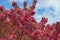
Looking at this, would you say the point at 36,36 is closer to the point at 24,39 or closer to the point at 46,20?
the point at 24,39

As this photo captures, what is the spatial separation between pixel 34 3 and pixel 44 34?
193cm

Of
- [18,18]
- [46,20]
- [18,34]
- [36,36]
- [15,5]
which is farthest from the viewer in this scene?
[46,20]

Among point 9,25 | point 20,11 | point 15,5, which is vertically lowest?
point 9,25

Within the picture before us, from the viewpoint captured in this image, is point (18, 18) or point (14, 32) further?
point (18, 18)

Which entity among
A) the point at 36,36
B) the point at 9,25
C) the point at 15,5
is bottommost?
the point at 36,36

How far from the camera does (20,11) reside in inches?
272

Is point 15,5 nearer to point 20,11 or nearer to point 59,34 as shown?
point 20,11

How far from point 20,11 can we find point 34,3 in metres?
1.25

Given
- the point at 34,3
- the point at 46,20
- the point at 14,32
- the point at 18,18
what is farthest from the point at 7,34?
the point at 46,20

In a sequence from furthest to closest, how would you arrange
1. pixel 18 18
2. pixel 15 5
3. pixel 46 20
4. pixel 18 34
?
pixel 46 20, pixel 15 5, pixel 18 18, pixel 18 34

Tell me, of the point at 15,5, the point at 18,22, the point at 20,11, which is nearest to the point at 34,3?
the point at 15,5

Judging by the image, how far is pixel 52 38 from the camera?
20.5 feet

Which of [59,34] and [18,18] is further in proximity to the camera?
[18,18]

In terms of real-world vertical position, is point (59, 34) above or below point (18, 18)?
below
